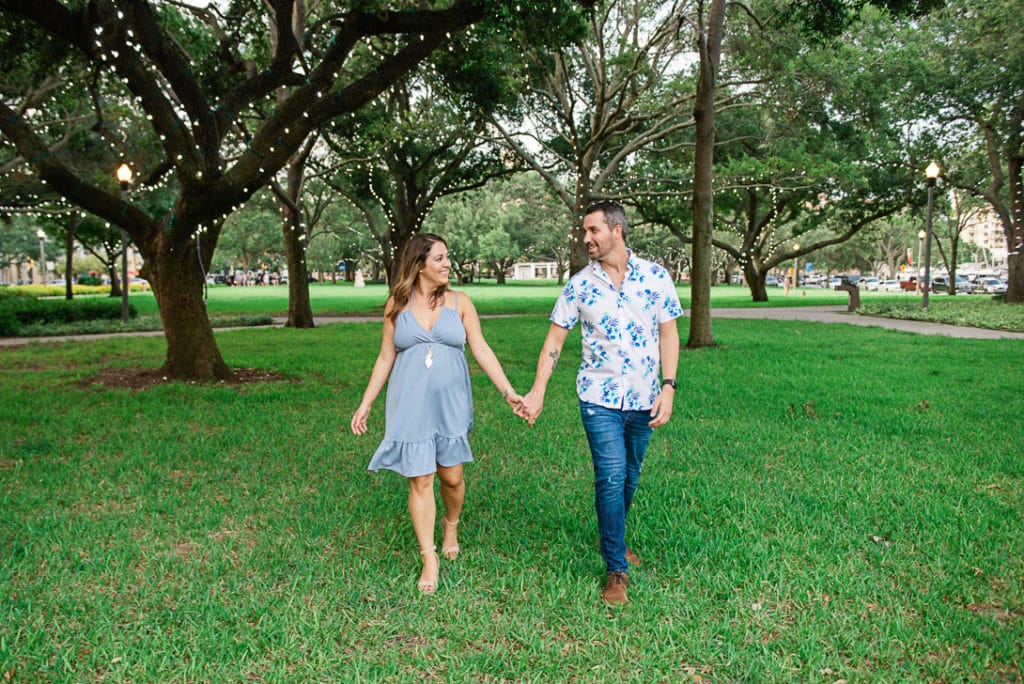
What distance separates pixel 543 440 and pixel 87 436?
4312mm

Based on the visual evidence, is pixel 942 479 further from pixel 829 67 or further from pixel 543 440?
pixel 829 67

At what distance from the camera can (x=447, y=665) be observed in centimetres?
285

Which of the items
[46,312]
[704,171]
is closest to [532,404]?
[704,171]

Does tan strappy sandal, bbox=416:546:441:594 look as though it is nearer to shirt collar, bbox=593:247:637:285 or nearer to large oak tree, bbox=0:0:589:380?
shirt collar, bbox=593:247:637:285

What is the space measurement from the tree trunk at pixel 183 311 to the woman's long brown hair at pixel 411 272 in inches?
271

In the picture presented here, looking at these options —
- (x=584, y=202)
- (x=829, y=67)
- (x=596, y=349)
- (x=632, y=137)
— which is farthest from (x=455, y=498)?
(x=632, y=137)

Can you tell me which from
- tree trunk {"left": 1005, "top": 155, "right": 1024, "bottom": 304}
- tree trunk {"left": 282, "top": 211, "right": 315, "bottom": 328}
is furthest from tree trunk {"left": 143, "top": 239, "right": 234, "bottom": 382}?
tree trunk {"left": 1005, "top": 155, "right": 1024, "bottom": 304}

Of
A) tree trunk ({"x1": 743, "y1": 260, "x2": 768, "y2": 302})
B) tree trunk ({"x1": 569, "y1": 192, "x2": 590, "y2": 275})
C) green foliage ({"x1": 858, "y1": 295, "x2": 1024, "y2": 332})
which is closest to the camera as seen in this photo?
green foliage ({"x1": 858, "y1": 295, "x2": 1024, "y2": 332})

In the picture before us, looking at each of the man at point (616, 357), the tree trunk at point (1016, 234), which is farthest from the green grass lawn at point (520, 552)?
the tree trunk at point (1016, 234)

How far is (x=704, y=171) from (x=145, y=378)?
9847 millimetres

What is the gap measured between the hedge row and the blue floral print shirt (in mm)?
18637

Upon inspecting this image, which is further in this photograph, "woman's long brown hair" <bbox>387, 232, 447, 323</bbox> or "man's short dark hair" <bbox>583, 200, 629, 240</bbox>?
"woman's long brown hair" <bbox>387, 232, 447, 323</bbox>

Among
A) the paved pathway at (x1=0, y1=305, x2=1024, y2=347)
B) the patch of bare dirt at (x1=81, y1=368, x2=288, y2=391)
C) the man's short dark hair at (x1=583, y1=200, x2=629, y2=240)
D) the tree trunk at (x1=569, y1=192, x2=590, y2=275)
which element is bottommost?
the patch of bare dirt at (x1=81, y1=368, x2=288, y2=391)

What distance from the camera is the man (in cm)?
341
